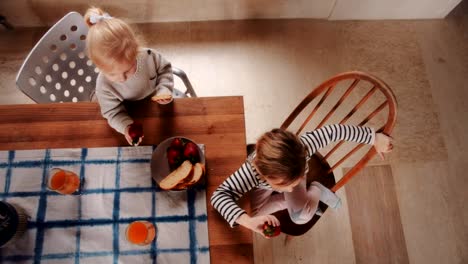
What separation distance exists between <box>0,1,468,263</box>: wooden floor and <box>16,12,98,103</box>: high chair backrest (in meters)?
0.73

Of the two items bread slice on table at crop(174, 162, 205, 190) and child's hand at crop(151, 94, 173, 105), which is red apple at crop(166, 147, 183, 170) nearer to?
bread slice on table at crop(174, 162, 205, 190)

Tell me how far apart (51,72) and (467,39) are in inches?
92.0

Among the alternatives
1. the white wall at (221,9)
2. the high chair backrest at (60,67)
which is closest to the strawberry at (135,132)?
the high chair backrest at (60,67)

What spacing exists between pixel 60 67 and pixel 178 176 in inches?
29.4

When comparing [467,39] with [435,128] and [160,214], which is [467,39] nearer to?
[435,128]

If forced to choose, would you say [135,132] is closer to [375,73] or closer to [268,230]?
[268,230]

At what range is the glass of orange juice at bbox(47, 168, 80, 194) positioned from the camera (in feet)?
3.16

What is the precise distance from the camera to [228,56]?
2084 mm

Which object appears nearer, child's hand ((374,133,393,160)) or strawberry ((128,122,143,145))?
strawberry ((128,122,143,145))

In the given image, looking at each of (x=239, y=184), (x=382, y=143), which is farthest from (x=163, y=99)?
(x=382, y=143)

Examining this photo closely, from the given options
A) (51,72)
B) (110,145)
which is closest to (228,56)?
(51,72)

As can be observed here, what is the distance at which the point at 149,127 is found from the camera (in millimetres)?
1104

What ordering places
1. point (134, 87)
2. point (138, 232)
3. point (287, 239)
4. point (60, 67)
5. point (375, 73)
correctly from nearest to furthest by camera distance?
point (138, 232) < point (134, 87) < point (60, 67) < point (287, 239) < point (375, 73)

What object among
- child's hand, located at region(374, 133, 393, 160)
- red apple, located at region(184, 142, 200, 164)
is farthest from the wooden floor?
red apple, located at region(184, 142, 200, 164)
